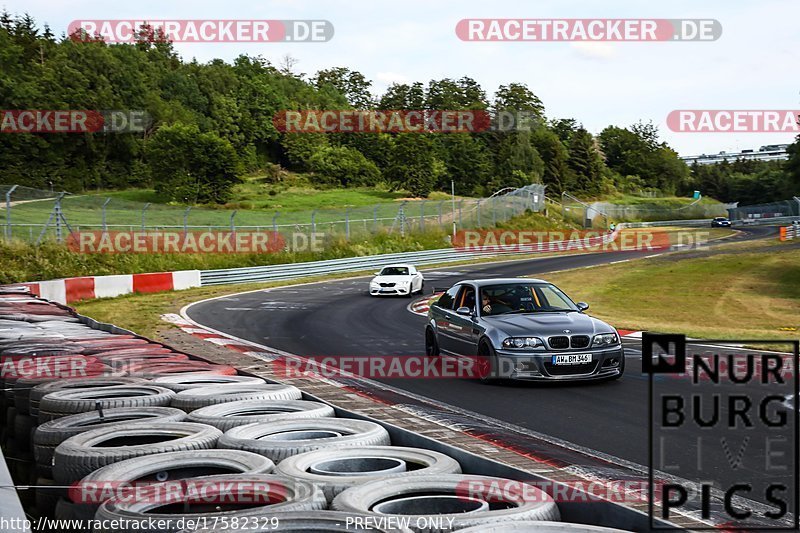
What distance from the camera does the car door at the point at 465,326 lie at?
11475 mm

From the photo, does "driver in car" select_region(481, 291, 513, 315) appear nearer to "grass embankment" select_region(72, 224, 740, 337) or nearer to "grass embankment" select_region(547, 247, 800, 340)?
"grass embankment" select_region(547, 247, 800, 340)

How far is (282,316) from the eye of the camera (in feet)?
71.8

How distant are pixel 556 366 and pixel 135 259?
27.1 metres

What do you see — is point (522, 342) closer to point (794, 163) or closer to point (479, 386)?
point (479, 386)

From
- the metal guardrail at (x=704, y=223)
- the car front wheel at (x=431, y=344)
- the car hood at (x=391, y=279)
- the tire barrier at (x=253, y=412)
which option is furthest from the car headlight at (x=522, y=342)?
the metal guardrail at (x=704, y=223)

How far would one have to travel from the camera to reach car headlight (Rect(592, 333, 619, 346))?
418 inches

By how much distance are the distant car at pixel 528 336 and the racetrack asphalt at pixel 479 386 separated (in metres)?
0.24

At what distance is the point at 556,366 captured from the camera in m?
10.5

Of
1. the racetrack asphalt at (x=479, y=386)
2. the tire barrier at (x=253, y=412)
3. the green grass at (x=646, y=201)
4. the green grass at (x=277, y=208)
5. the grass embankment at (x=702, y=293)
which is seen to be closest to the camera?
the tire barrier at (x=253, y=412)

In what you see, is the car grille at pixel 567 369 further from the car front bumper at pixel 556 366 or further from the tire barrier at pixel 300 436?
the tire barrier at pixel 300 436

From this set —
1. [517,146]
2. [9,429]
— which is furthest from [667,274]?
[517,146]

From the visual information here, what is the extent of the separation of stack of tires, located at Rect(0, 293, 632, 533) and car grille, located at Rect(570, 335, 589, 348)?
4407 millimetres

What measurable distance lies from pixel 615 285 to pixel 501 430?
24.8m

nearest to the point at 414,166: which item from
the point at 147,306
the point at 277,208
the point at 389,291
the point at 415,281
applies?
the point at 277,208
